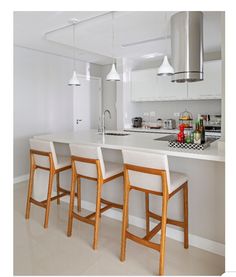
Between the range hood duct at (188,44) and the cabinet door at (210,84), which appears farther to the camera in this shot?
the cabinet door at (210,84)

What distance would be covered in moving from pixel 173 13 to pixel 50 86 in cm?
292

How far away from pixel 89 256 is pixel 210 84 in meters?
3.62

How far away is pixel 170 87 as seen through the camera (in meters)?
5.02

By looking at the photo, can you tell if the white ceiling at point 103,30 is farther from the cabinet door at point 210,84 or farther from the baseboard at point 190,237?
the baseboard at point 190,237

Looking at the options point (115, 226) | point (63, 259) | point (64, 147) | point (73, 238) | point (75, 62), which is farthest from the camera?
point (75, 62)

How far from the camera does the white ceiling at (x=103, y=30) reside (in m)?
2.97

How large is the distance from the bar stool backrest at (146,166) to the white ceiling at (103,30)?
70.0 inches

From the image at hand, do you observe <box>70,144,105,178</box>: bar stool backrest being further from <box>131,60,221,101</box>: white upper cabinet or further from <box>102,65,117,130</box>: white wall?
<box>102,65,117,130</box>: white wall

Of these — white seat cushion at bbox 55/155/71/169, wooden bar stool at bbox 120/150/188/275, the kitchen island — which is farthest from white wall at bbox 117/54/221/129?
wooden bar stool at bbox 120/150/188/275

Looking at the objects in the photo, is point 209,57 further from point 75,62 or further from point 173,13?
point 75,62

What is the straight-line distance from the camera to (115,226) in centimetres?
280

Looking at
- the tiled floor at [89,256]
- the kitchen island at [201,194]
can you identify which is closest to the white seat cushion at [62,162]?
the kitchen island at [201,194]
